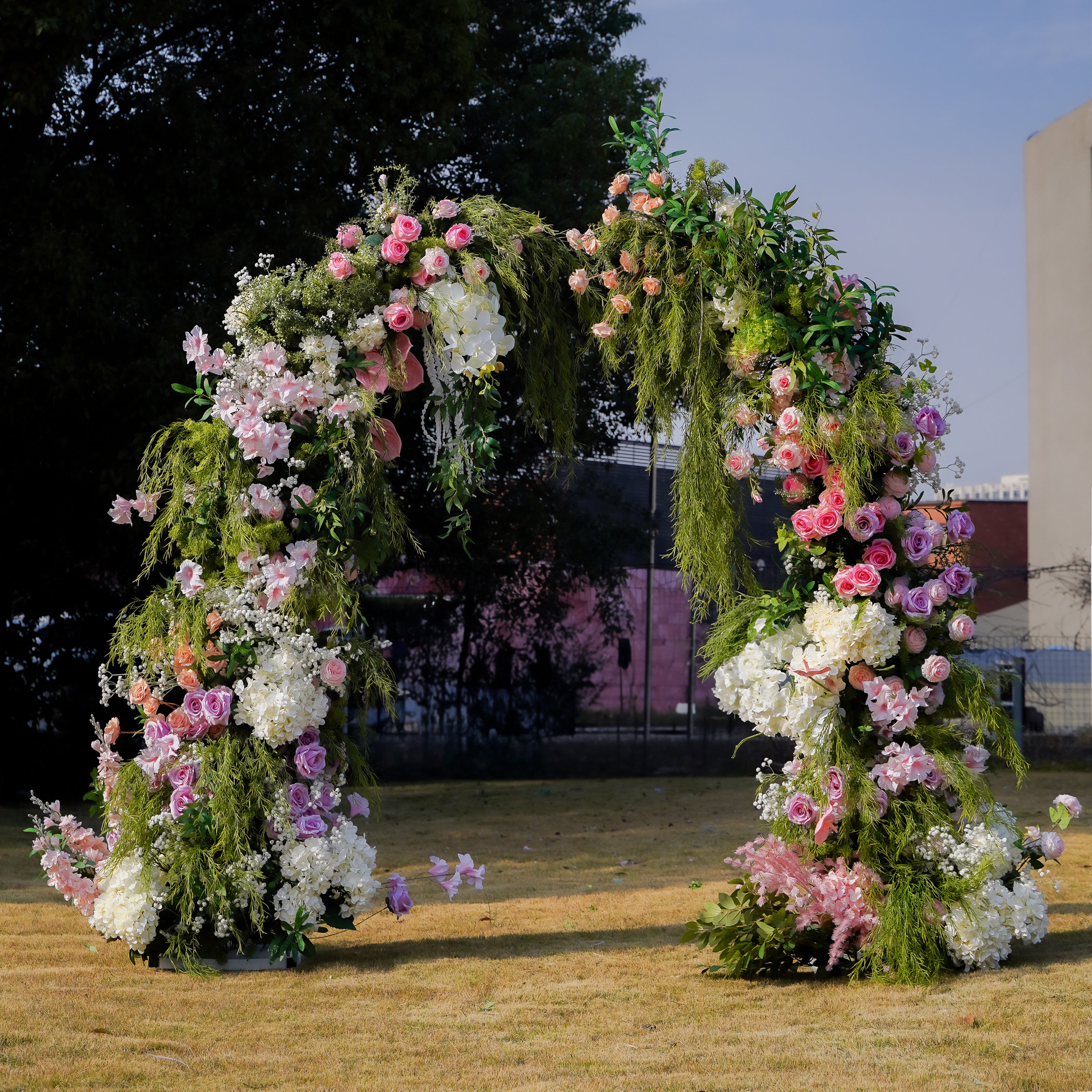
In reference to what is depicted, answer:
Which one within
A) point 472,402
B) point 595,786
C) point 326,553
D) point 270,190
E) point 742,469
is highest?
point 270,190

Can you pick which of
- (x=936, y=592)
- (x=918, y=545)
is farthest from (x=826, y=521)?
(x=936, y=592)

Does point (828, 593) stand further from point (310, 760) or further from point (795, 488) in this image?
point (310, 760)

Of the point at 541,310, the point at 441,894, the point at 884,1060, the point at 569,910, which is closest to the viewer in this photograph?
the point at 884,1060

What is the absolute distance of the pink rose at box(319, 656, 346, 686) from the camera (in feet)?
13.9

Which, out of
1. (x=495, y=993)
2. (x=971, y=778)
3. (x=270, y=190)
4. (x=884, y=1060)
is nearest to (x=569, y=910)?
(x=495, y=993)

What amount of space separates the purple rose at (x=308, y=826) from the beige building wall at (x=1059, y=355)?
497 inches

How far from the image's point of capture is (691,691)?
12.3 metres

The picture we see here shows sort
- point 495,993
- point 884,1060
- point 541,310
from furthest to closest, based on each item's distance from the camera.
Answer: point 541,310
point 495,993
point 884,1060

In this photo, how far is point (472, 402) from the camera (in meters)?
4.48

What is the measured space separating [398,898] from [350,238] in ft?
8.46

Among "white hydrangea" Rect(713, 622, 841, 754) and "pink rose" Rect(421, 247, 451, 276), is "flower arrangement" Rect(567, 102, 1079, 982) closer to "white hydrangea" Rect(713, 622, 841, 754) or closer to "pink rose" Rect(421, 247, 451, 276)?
"white hydrangea" Rect(713, 622, 841, 754)

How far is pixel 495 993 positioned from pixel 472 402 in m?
2.15

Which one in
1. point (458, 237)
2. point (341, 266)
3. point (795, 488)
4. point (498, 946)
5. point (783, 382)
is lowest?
point (498, 946)

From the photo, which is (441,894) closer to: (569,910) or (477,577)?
(569,910)
